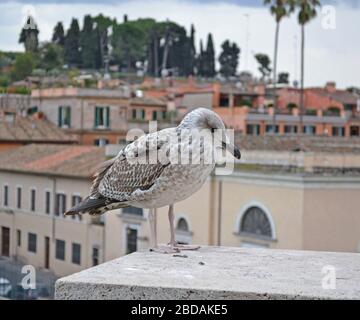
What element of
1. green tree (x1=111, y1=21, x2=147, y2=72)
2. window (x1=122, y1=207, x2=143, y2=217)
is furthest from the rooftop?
green tree (x1=111, y1=21, x2=147, y2=72)

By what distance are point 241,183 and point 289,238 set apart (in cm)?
245

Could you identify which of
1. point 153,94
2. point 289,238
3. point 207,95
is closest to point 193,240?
point 289,238

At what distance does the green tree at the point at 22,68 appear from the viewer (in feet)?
135

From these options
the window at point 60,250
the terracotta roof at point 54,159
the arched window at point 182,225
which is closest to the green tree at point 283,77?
the terracotta roof at point 54,159

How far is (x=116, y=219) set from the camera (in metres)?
27.2

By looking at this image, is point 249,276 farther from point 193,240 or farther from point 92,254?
point 92,254

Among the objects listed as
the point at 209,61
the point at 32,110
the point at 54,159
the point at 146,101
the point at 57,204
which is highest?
the point at 209,61

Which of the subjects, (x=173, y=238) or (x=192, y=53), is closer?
(x=173, y=238)

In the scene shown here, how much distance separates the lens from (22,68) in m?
40.5

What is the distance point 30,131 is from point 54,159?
7.29 metres

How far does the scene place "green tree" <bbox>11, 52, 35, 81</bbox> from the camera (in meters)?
41.2

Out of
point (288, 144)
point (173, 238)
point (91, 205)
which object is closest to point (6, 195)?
point (288, 144)

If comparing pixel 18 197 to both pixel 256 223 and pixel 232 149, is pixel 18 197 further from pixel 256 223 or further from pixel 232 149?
pixel 232 149

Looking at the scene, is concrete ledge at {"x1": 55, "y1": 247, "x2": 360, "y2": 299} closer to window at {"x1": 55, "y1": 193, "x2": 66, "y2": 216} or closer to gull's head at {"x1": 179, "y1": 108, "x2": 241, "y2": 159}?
gull's head at {"x1": 179, "y1": 108, "x2": 241, "y2": 159}
